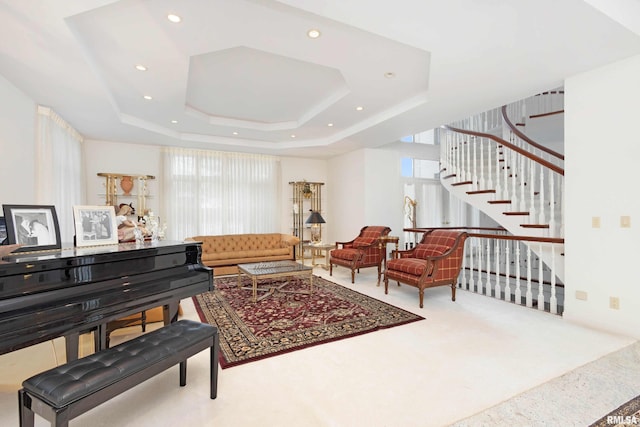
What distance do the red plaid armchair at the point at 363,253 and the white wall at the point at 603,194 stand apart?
103 inches

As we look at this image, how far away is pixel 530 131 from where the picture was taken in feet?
21.0

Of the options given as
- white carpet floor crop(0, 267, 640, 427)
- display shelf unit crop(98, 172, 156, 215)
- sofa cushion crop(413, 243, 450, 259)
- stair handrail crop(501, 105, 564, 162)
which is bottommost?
white carpet floor crop(0, 267, 640, 427)

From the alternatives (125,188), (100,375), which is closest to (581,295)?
(100,375)

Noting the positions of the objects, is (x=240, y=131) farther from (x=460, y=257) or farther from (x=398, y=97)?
(x=460, y=257)

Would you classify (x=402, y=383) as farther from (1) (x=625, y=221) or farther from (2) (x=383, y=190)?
(2) (x=383, y=190)

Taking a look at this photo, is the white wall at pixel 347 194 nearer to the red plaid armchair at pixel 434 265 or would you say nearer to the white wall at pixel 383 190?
the white wall at pixel 383 190

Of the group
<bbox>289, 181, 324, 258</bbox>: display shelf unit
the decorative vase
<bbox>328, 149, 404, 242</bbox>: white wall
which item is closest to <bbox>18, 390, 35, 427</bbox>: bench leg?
the decorative vase

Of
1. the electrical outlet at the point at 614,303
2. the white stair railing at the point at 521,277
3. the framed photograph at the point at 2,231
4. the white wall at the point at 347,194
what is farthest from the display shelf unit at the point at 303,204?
the framed photograph at the point at 2,231

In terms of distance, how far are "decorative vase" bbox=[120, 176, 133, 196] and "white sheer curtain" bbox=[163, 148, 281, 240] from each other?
0.63m

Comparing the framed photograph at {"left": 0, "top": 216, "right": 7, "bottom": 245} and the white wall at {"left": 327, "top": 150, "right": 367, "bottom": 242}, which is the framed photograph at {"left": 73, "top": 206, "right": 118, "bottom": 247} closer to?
the framed photograph at {"left": 0, "top": 216, "right": 7, "bottom": 245}

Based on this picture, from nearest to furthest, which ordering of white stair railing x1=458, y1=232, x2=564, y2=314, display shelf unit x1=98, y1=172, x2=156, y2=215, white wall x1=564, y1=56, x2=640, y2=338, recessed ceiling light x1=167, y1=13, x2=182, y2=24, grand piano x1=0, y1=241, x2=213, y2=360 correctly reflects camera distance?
grand piano x1=0, y1=241, x2=213, y2=360, recessed ceiling light x1=167, y1=13, x2=182, y2=24, white wall x1=564, y1=56, x2=640, y2=338, white stair railing x1=458, y1=232, x2=564, y2=314, display shelf unit x1=98, y1=172, x2=156, y2=215

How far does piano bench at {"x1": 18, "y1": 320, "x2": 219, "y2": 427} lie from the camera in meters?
1.23

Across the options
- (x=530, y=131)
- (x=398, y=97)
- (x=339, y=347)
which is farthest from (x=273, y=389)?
(x=530, y=131)

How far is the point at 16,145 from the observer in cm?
318
